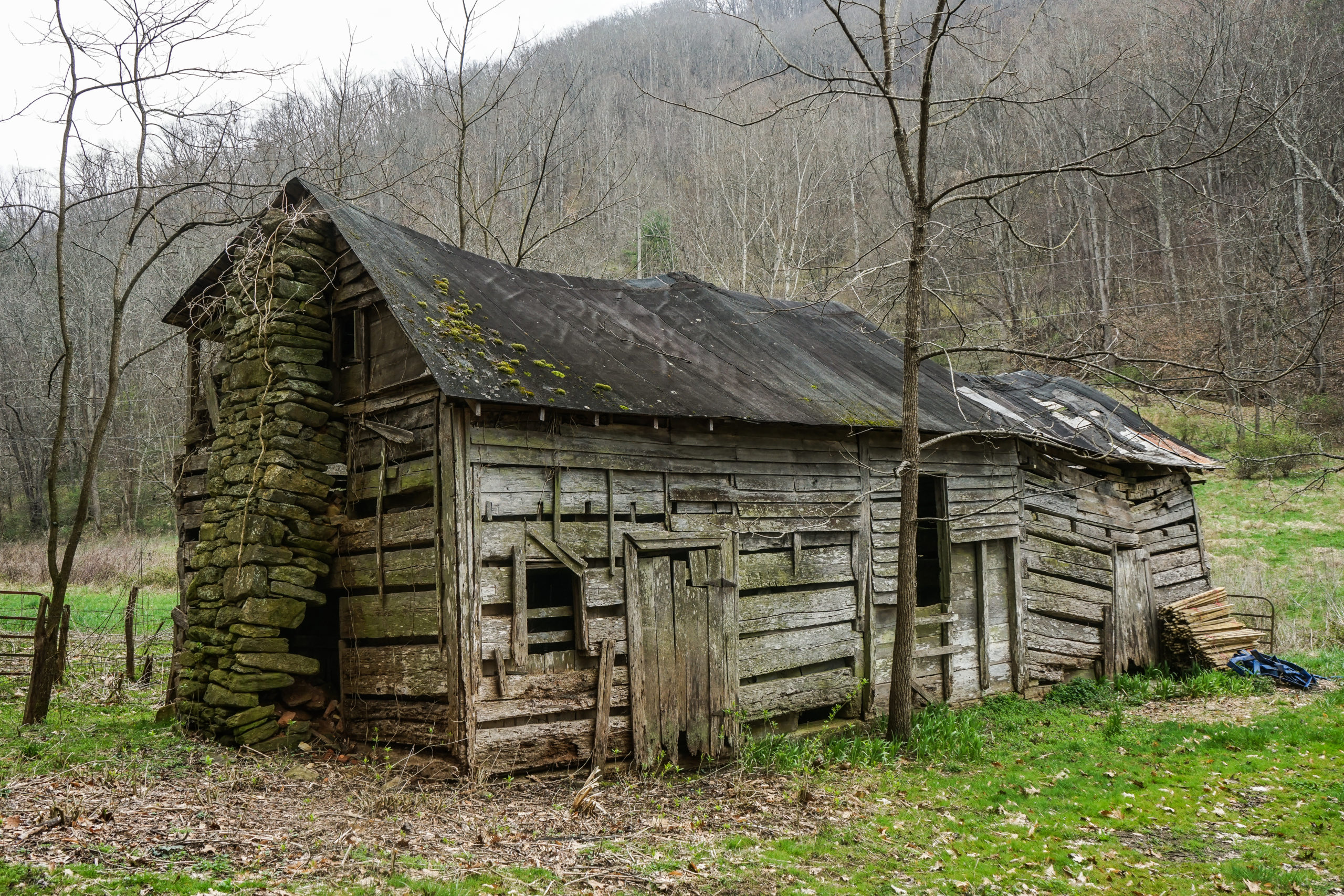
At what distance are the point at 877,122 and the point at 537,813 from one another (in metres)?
40.1

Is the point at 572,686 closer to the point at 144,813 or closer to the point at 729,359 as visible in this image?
the point at 144,813

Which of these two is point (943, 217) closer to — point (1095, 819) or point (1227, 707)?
point (1227, 707)

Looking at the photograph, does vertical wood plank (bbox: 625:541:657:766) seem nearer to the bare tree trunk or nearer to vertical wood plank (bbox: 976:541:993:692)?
the bare tree trunk

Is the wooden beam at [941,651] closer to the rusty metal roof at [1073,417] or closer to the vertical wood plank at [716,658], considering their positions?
the rusty metal roof at [1073,417]

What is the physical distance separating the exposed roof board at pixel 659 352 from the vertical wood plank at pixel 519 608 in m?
1.42

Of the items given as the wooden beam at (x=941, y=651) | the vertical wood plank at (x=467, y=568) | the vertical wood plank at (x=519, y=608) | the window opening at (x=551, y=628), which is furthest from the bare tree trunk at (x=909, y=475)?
the vertical wood plank at (x=467, y=568)

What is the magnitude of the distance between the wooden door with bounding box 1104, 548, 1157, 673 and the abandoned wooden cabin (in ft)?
13.5

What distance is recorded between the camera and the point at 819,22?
49562 mm

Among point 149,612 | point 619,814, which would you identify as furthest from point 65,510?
point 619,814

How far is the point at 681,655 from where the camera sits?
8867 mm

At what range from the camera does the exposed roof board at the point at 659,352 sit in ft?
26.5

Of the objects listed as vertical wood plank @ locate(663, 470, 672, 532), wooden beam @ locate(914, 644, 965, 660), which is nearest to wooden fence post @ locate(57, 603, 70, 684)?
vertical wood plank @ locate(663, 470, 672, 532)

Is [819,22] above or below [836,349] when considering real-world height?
above

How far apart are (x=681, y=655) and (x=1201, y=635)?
33.5 ft
